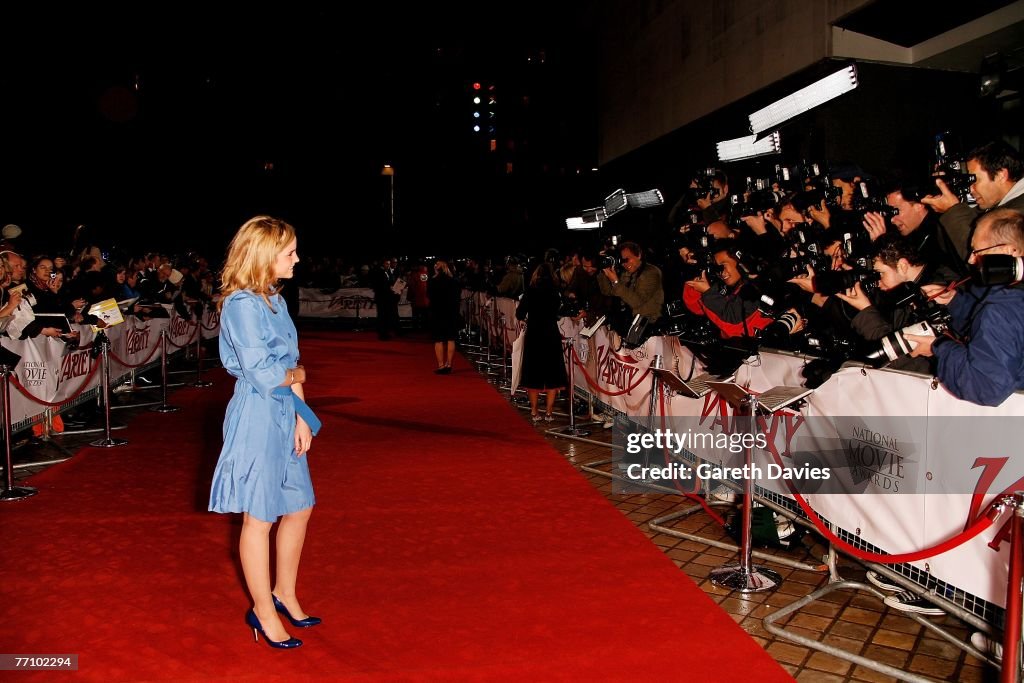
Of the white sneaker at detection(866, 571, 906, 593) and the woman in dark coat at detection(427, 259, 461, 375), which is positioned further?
the woman in dark coat at detection(427, 259, 461, 375)

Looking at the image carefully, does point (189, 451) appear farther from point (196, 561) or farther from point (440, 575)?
point (440, 575)

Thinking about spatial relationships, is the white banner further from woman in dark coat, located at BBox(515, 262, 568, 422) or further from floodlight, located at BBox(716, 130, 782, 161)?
woman in dark coat, located at BBox(515, 262, 568, 422)

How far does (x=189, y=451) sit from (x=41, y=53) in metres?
12.4

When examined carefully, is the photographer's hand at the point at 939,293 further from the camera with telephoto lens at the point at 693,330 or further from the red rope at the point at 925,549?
the camera with telephoto lens at the point at 693,330

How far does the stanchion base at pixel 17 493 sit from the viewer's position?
237 inches

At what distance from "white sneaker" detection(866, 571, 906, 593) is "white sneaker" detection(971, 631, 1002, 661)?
0.60 metres

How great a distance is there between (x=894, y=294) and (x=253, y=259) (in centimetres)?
332

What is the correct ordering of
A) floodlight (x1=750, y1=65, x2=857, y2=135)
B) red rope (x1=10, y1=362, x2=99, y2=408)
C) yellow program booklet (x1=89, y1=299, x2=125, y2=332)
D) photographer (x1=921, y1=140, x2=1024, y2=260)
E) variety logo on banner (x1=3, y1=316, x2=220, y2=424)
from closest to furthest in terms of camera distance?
1. photographer (x1=921, y1=140, x2=1024, y2=260)
2. red rope (x1=10, y1=362, x2=99, y2=408)
3. variety logo on banner (x1=3, y1=316, x2=220, y2=424)
4. yellow program booklet (x1=89, y1=299, x2=125, y2=332)
5. floodlight (x1=750, y1=65, x2=857, y2=135)

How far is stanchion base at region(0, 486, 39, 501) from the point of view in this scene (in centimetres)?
603

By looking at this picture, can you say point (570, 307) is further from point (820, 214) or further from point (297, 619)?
point (297, 619)

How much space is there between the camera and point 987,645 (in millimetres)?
3496

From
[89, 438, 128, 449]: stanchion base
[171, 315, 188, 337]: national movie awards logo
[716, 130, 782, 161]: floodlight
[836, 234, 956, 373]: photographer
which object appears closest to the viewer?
[836, 234, 956, 373]: photographer

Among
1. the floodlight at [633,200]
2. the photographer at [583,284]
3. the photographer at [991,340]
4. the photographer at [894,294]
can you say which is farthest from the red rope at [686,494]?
the floodlight at [633,200]

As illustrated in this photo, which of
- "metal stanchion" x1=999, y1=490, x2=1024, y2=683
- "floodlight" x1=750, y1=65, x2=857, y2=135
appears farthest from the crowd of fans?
"floodlight" x1=750, y1=65, x2=857, y2=135
